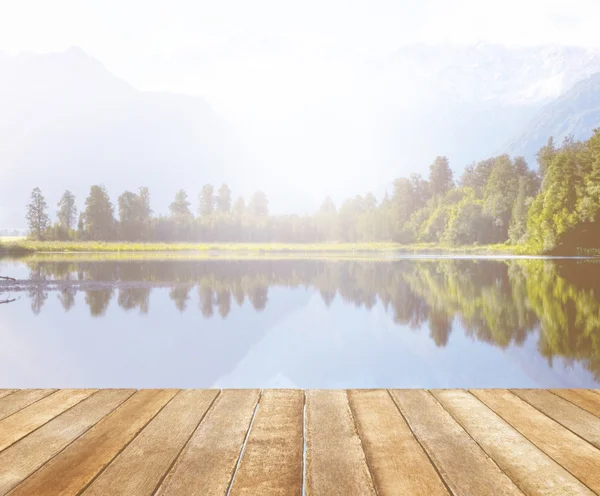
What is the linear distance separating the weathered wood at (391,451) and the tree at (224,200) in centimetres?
1160

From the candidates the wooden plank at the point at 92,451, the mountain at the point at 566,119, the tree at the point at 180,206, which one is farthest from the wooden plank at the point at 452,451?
the mountain at the point at 566,119

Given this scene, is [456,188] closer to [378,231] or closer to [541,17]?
[378,231]

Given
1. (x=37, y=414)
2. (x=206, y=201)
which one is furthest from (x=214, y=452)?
(x=206, y=201)

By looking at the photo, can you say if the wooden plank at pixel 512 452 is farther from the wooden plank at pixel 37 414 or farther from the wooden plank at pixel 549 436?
the wooden plank at pixel 37 414

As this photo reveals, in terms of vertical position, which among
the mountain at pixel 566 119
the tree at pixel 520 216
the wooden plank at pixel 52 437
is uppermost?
the mountain at pixel 566 119

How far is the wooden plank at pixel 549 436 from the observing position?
5.47ft

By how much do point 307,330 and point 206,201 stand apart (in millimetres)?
5884

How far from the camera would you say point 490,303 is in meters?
9.61

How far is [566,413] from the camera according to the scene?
7.57 ft

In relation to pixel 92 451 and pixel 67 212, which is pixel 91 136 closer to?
pixel 67 212

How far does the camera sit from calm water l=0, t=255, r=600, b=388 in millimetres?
6445

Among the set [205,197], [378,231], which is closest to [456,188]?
[378,231]

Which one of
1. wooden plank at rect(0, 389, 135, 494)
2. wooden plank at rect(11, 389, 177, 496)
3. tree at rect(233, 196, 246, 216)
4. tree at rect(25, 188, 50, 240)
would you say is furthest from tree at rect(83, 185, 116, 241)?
wooden plank at rect(11, 389, 177, 496)

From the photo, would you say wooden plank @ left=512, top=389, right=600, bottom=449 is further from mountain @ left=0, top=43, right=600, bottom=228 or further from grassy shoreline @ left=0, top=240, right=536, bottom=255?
grassy shoreline @ left=0, top=240, right=536, bottom=255
